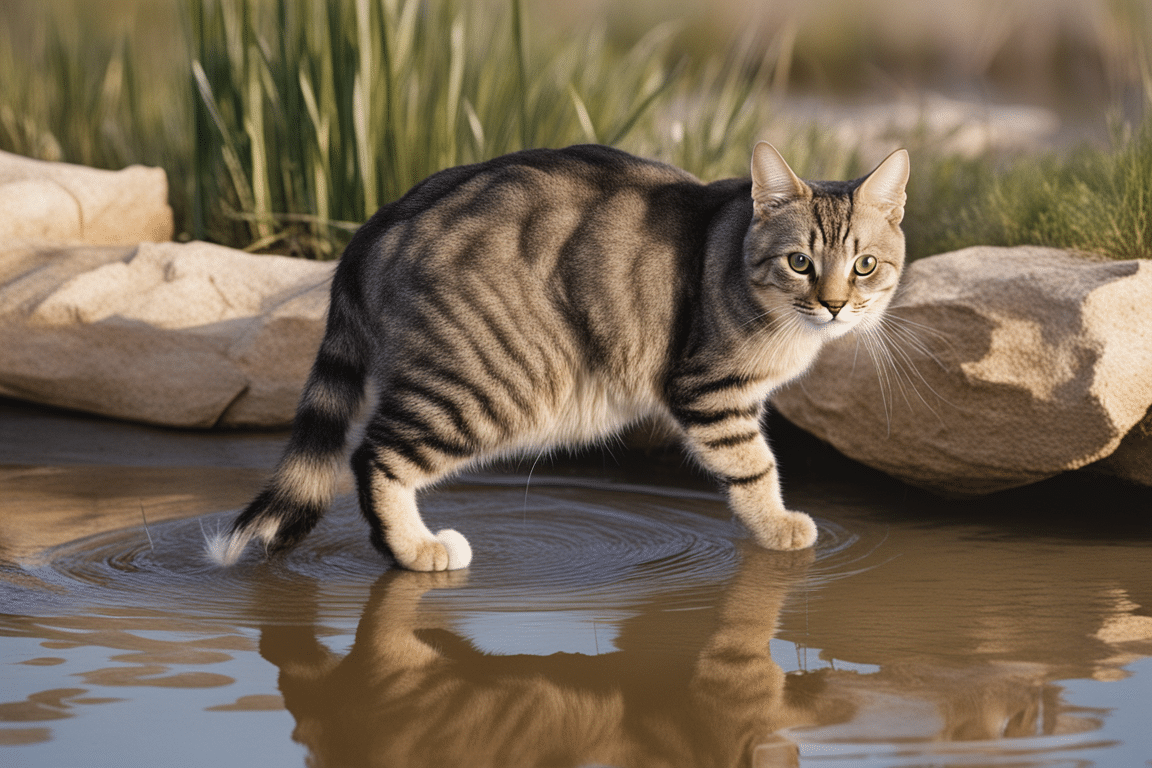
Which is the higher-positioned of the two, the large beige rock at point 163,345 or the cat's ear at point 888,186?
the cat's ear at point 888,186

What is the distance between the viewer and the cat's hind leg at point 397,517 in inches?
115

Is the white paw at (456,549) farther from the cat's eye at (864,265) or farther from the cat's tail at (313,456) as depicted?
the cat's eye at (864,265)

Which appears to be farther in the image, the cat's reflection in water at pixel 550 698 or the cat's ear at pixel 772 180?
the cat's ear at pixel 772 180

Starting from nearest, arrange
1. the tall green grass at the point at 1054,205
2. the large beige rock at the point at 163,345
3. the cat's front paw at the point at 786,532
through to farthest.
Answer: the cat's front paw at the point at 786,532 < the tall green grass at the point at 1054,205 < the large beige rock at the point at 163,345

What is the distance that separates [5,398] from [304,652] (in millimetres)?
2849

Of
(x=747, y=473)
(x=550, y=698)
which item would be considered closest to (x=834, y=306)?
(x=747, y=473)

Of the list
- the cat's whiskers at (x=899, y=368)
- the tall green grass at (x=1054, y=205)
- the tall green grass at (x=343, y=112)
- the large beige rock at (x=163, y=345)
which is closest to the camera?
the cat's whiskers at (x=899, y=368)

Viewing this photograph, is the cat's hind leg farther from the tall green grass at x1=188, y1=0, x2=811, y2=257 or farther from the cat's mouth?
the tall green grass at x1=188, y1=0, x2=811, y2=257

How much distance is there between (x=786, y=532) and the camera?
3.13 m

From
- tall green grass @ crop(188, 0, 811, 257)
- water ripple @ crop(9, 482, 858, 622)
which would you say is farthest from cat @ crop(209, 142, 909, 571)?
tall green grass @ crop(188, 0, 811, 257)

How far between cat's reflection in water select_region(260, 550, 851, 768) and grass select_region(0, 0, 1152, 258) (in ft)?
7.26

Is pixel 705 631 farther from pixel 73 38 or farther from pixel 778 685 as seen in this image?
pixel 73 38

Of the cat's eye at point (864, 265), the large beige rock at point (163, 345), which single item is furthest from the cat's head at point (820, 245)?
the large beige rock at point (163, 345)

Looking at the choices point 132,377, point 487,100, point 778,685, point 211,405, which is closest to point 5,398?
point 132,377
